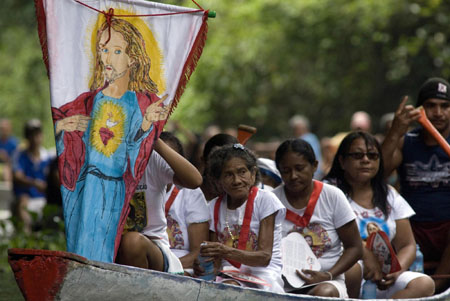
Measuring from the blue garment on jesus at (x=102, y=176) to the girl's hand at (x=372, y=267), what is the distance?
197 cm

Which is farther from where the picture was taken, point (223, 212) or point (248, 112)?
point (248, 112)

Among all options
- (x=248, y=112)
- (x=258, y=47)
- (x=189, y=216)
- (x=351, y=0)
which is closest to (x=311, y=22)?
(x=351, y=0)

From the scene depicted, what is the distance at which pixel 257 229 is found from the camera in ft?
18.2

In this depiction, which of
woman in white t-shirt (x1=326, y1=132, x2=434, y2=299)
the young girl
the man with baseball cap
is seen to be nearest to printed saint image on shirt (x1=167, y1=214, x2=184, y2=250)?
the young girl

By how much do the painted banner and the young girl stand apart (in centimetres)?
59

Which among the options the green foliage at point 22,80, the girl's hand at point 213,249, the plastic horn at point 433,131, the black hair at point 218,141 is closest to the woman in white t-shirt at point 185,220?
the black hair at point 218,141

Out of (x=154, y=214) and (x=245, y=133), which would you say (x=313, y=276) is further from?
(x=245, y=133)

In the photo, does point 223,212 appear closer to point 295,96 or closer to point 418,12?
point 418,12

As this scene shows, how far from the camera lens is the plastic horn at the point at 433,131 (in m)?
6.60

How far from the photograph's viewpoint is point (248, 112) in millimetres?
20047

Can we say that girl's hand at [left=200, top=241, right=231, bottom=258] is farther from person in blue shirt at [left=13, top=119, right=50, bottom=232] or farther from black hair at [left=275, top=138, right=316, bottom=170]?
person in blue shirt at [left=13, top=119, right=50, bottom=232]

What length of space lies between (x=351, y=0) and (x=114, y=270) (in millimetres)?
12567

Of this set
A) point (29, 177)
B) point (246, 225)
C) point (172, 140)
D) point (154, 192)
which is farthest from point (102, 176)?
point (29, 177)

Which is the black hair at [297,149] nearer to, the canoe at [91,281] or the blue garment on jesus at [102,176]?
the blue garment on jesus at [102,176]
